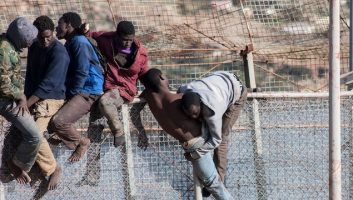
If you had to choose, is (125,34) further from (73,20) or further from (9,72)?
(9,72)

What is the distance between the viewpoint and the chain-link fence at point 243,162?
9055mm

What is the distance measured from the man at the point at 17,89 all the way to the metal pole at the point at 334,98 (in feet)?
7.71

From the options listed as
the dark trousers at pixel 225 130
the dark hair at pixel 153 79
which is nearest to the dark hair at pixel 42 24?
the dark hair at pixel 153 79

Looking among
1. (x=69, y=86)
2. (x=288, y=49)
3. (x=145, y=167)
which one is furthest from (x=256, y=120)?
(x=288, y=49)

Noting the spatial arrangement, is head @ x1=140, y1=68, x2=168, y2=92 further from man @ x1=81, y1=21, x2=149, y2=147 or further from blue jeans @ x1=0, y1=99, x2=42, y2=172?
blue jeans @ x1=0, y1=99, x2=42, y2=172

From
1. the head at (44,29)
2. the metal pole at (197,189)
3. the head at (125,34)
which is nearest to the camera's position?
the head at (44,29)

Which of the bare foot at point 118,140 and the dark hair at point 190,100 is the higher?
the dark hair at point 190,100

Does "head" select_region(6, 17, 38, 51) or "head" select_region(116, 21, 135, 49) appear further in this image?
"head" select_region(116, 21, 135, 49)

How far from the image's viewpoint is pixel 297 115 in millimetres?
9148

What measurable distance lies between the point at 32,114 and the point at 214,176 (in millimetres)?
1622

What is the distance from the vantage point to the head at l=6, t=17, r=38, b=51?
814cm

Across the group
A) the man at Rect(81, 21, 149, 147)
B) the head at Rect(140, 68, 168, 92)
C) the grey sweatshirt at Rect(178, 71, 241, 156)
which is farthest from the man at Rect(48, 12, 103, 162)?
the grey sweatshirt at Rect(178, 71, 241, 156)

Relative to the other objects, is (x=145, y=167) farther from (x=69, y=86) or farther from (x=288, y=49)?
(x=288, y=49)

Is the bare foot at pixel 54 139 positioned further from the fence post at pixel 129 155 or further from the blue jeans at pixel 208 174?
the blue jeans at pixel 208 174
